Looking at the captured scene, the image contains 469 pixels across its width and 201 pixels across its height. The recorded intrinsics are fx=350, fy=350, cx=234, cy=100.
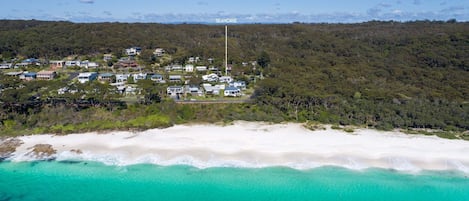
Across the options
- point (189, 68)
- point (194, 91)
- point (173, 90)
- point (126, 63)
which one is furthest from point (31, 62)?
point (194, 91)

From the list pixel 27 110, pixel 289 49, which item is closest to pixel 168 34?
pixel 289 49

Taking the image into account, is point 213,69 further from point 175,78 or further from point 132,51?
point 132,51

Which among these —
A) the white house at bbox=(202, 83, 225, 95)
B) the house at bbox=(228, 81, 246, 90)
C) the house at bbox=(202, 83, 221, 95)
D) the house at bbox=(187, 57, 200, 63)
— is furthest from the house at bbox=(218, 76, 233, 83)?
the house at bbox=(187, 57, 200, 63)

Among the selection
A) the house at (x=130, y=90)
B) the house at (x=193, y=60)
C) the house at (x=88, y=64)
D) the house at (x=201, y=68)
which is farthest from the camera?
the house at (x=193, y=60)

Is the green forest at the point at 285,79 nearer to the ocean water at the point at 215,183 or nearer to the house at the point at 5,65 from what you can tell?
the house at the point at 5,65

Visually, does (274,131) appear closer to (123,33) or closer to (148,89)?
(148,89)

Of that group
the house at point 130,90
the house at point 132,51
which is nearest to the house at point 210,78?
the house at point 130,90

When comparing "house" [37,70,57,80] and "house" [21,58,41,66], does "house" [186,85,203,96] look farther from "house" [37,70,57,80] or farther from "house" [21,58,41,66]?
"house" [21,58,41,66]
